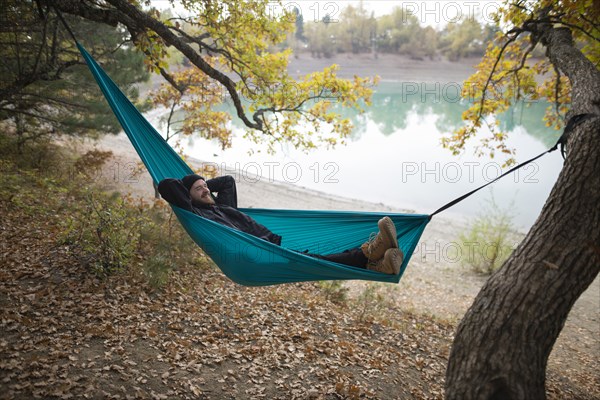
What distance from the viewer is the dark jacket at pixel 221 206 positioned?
7.47ft

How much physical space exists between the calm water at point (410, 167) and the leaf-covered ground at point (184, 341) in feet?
15.7

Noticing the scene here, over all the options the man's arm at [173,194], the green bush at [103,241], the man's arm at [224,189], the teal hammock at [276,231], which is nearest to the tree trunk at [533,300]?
the teal hammock at [276,231]

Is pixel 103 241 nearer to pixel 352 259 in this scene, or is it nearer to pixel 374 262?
pixel 352 259

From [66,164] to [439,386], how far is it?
5151mm

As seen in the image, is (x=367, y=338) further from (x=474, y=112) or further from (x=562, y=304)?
(x=474, y=112)

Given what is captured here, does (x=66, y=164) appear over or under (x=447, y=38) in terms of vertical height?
under

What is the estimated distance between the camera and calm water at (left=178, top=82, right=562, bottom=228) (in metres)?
9.27

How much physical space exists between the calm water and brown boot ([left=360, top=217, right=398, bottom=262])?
209 inches

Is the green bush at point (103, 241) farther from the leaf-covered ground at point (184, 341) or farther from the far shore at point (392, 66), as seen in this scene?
the far shore at point (392, 66)

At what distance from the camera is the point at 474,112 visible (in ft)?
12.7

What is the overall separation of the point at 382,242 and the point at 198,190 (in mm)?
1117

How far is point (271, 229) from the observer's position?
9.02ft

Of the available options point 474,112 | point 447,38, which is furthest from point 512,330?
point 447,38
